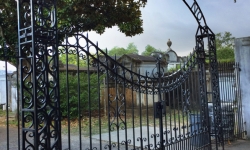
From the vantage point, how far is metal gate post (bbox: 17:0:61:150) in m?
3.39

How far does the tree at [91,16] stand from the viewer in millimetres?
11766

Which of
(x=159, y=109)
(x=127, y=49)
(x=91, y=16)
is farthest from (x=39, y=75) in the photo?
(x=127, y=49)

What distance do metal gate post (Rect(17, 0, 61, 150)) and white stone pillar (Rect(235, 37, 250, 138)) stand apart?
21.0ft

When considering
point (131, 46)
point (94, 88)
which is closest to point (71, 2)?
point (94, 88)

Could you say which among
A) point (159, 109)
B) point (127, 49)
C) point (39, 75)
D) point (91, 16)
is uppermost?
point (127, 49)

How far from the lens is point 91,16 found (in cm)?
1291

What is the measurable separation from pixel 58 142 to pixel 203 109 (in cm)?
445

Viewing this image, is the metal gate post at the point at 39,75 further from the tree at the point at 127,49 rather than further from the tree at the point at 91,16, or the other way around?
the tree at the point at 127,49

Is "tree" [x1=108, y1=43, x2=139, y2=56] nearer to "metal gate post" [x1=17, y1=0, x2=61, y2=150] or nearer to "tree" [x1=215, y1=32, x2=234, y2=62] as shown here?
"tree" [x1=215, y1=32, x2=234, y2=62]

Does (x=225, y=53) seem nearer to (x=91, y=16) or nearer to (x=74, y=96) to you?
(x=91, y=16)

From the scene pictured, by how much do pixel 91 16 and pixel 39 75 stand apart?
9815 millimetres

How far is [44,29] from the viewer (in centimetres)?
356

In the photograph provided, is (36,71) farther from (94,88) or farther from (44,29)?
(94,88)

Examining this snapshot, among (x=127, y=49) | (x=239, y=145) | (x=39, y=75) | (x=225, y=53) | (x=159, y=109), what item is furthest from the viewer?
(x=127, y=49)
